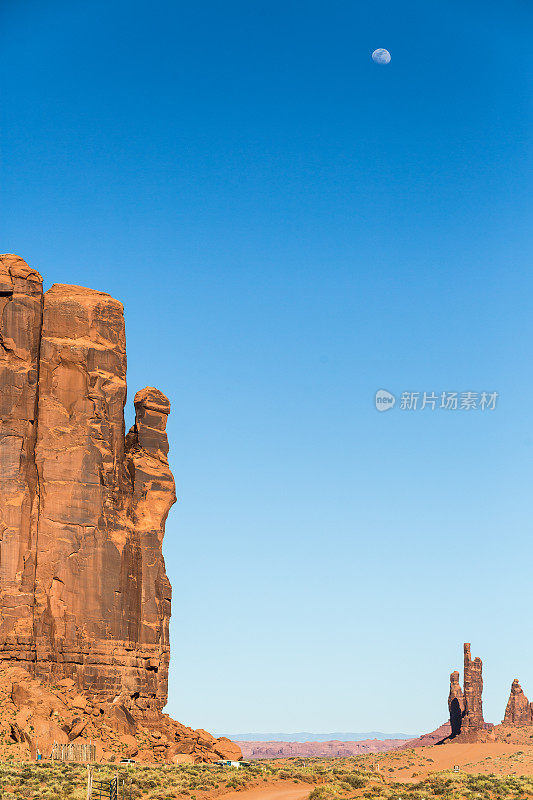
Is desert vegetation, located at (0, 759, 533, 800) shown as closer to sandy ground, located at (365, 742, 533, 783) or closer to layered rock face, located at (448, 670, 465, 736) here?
sandy ground, located at (365, 742, 533, 783)

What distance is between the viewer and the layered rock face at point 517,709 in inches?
5965

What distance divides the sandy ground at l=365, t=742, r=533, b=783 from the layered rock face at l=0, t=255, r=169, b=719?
3144 centimetres

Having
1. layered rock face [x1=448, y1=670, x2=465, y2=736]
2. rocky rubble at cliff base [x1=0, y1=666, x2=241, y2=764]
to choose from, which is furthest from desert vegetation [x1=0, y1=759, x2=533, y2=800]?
layered rock face [x1=448, y1=670, x2=465, y2=736]

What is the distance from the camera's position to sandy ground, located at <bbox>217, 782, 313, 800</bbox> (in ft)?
154

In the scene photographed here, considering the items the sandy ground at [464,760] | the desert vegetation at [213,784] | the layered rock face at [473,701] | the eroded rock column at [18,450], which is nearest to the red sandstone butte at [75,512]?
the eroded rock column at [18,450]

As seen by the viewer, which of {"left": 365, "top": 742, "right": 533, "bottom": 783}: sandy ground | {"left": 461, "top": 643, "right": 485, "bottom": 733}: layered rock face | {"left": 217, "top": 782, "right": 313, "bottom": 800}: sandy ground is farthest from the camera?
{"left": 461, "top": 643, "right": 485, "bottom": 733}: layered rock face

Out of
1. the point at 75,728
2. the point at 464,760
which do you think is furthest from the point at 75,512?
the point at 464,760

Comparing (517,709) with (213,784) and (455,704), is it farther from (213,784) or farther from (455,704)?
(213,784)

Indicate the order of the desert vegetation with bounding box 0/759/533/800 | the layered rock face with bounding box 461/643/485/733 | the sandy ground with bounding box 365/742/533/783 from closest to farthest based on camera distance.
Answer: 1. the desert vegetation with bounding box 0/759/533/800
2. the sandy ground with bounding box 365/742/533/783
3. the layered rock face with bounding box 461/643/485/733

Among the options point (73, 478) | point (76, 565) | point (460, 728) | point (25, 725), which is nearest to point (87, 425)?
point (73, 478)

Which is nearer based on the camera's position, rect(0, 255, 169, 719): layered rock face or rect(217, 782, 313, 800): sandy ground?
rect(217, 782, 313, 800): sandy ground

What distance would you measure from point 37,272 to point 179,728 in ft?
95.3

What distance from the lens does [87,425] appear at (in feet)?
213

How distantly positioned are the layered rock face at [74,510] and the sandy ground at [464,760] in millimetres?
31436
